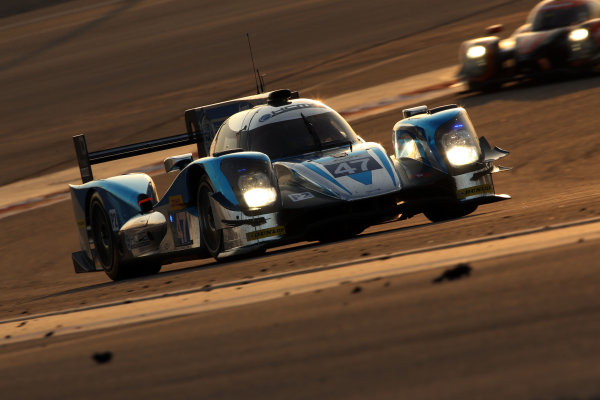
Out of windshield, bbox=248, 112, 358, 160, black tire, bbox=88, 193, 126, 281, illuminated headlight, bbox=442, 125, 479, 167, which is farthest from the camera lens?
black tire, bbox=88, 193, 126, 281

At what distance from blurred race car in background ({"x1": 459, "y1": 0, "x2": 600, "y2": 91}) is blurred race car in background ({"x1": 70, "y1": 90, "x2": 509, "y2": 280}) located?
24.3 ft

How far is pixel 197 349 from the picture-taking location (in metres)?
4.27

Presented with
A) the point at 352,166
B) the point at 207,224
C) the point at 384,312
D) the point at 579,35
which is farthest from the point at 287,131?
the point at 579,35

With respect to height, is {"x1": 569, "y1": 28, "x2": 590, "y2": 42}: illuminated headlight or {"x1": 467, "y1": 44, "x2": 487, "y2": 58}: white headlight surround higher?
{"x1": 467, "y1": 44, "x2": 487, "y2": 58}: white headlight surround

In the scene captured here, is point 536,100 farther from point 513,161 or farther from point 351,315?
point 351,315

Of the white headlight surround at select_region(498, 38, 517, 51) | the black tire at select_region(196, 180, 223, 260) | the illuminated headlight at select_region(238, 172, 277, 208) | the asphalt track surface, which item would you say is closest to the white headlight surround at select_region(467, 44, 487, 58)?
the white headlight surround at select_region(498, 38, 517, 51)

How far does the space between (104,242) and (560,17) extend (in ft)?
33.1

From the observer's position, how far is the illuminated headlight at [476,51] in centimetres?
1719

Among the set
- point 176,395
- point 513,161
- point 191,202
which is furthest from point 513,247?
point 513,161

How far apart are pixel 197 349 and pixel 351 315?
0.67m

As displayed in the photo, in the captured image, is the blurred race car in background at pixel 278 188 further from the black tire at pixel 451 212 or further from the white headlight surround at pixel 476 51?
the white headlight surround at pixel 476 51

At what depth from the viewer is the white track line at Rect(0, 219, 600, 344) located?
17.1 feet

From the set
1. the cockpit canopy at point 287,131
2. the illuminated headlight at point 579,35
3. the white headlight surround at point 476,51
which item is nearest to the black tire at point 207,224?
the cockpit canopy at point 287,131

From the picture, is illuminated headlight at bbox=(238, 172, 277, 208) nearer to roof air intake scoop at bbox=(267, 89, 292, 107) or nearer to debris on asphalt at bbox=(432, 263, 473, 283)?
roof air intake scoop at bbox=(267, 89, 292, 107)
